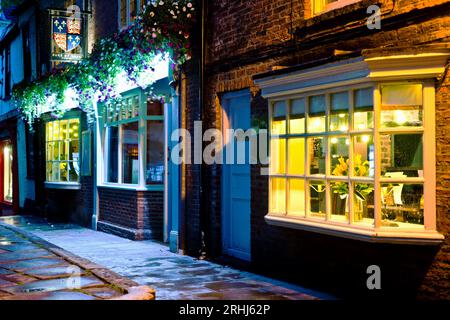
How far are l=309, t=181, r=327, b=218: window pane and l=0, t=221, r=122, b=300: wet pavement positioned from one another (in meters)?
2.58

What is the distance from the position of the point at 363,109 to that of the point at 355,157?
56 centimetres

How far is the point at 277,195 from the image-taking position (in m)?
7.70

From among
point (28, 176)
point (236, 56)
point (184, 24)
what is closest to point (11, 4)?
point (28, 176)

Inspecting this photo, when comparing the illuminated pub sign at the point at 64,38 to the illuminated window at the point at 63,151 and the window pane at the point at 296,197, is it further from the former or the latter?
the window pane at the point at 296,197

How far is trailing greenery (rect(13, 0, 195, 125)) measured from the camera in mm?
9383

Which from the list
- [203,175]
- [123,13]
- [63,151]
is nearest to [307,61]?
[203,175]

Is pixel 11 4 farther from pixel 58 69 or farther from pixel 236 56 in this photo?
pixel 236 56

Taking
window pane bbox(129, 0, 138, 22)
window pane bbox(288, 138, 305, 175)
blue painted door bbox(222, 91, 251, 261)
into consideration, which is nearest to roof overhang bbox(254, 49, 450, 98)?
window pane bbox(288, 138, 305, 175)

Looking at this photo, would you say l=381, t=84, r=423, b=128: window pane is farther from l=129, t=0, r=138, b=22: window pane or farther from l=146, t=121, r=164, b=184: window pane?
l=129, t=0, r=138, b=22: window pane

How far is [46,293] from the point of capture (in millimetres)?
6562

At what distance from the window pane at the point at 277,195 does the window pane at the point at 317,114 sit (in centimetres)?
91

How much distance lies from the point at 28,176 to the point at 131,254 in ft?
36.1

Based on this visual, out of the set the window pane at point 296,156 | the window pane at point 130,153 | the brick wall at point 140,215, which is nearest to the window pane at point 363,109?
the window pane at point 296,156

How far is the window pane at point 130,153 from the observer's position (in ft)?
41.2
